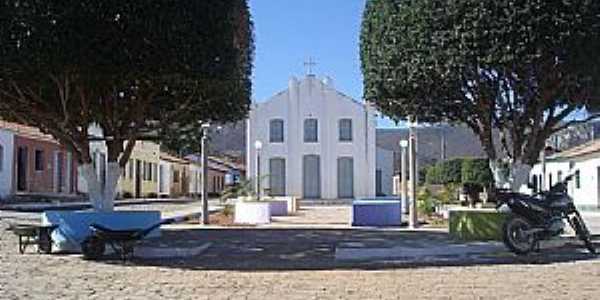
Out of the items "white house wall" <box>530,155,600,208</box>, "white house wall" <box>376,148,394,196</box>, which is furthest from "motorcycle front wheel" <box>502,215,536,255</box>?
"white house wall" <box>376,148,394,196</box>

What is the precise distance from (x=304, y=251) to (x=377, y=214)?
9.03 m

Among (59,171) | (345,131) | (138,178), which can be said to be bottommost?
(138,178)

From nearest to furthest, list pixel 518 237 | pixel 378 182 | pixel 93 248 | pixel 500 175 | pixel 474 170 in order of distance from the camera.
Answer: pixel 93 248
pixel 518 237
pixel 500 175
pixel 474 170
pixel 378 182

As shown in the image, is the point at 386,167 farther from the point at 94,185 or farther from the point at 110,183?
the point at 94,185

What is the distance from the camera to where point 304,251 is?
1661 centimetres

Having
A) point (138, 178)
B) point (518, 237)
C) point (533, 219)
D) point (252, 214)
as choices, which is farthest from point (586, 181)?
point (518, 237)

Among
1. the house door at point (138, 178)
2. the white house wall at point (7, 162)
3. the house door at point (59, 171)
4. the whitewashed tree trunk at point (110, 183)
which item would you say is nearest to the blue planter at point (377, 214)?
the whitewashed tree trunk at point (110, 183)

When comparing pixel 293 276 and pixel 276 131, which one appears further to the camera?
pixel 276 131

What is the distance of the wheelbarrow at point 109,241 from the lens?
1445cm

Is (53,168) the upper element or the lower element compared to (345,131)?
lower

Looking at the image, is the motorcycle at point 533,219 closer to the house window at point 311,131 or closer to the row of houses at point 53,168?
the row of houses at point 53,168

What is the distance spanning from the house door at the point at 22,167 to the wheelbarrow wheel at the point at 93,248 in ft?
88.5

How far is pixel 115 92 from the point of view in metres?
17.3

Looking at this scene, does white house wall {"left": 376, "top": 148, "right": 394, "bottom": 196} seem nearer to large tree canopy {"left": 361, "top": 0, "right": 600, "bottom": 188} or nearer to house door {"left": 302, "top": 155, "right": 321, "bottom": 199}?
house door {"left": 302, "top": 155, "right": 321, "bottom": 199}
